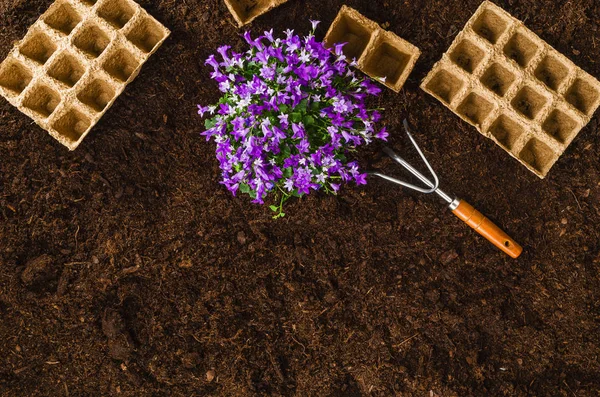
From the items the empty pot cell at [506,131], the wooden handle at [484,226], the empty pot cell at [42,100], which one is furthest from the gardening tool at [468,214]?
the empty pot cell at [42,100]

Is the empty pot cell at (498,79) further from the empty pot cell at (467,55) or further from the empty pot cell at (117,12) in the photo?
the empty pot cell at (117,12)

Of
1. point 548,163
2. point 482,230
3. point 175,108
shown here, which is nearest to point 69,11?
point 175,108

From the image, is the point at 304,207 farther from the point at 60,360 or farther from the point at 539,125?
the point at 60,360

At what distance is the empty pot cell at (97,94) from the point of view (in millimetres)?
1842

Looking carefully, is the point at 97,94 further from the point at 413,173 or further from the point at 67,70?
the point at 413,173

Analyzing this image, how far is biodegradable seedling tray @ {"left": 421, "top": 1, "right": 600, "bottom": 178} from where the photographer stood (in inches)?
70.5

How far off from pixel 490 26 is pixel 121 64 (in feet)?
4.32

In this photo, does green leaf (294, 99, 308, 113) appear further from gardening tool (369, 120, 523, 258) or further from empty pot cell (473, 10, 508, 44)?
empty pot cell (473, 10, 508, 44)

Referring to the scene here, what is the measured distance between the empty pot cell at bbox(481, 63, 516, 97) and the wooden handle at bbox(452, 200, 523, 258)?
42 centimetres

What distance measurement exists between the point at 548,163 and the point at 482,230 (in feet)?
1.05

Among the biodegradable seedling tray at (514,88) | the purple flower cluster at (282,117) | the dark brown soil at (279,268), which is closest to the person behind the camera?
the purple flower cluster at (282,117)

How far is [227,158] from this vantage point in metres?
1.58

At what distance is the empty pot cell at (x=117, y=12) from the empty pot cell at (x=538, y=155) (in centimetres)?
146

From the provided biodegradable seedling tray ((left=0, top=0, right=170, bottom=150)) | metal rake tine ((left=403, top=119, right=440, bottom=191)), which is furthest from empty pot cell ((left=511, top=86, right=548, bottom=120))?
biodegradable seedling tray ((left=0, top=0, right=170, bottom=150))
